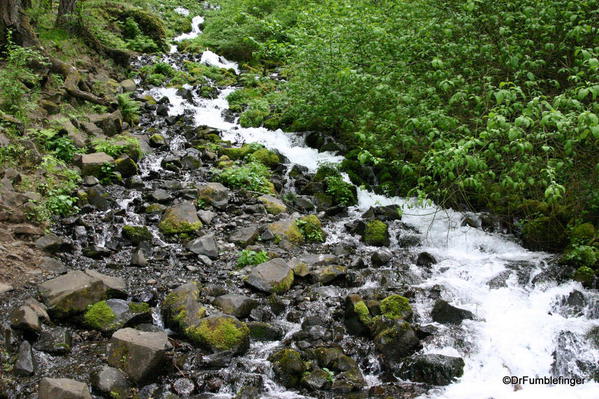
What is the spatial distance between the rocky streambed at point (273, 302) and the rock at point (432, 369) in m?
0.02

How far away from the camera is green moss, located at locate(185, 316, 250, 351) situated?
229 inches

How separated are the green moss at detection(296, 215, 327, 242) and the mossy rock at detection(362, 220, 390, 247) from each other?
34.8 inches

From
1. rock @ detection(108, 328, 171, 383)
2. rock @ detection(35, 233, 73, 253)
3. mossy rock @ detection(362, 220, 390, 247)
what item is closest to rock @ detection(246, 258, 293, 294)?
rock @ detection(108, 328, 171, 383)

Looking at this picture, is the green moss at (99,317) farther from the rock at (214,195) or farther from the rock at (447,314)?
the rock at (447,314)

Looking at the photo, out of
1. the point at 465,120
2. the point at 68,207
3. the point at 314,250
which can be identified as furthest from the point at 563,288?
the point at 68,207

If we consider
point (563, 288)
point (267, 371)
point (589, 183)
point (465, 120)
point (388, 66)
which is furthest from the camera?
point (388, 66)

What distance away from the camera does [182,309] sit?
6.21 metres

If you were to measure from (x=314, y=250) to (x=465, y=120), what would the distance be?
3.83 meters

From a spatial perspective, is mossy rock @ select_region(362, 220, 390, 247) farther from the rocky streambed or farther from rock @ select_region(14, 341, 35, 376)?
rock @ select_region(14, 341, 35, 376)

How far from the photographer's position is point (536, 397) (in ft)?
18.7

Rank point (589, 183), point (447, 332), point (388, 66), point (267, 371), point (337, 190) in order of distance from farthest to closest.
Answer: point (337, 190), point (388, 66), point (589, 183), point (447, 332), point (267, 371)

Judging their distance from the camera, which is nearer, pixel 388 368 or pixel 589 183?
pixel 388 368

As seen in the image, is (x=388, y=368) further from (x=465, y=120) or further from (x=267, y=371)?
(x=465, y=120)

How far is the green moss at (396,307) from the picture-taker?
666 cm
